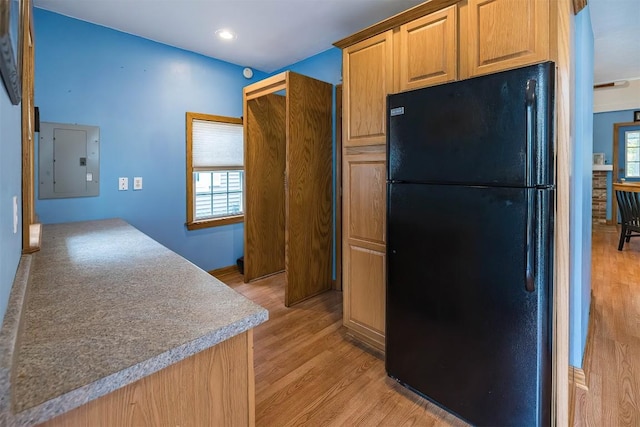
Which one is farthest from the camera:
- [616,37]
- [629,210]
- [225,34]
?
[629,210]

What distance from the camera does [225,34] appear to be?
2.89 m

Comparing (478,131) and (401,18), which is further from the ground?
(401,18)

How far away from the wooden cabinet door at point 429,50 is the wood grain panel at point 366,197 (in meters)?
0.51

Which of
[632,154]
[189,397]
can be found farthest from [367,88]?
[632,154]

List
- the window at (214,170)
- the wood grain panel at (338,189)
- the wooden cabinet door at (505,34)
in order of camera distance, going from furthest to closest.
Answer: the window at (214,170) < the wood grain panel at (338,189) < the wooden cabinet door at (505,34)

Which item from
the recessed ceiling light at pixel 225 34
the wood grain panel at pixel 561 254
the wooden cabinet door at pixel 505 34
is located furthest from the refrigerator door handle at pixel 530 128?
the recessed ceiling light at pixel 225 34

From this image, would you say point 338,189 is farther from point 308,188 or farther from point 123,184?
point 123,184

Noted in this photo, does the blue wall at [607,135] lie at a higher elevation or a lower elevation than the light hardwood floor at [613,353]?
higher

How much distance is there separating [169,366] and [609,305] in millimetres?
3635

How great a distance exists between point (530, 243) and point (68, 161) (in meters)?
3.28

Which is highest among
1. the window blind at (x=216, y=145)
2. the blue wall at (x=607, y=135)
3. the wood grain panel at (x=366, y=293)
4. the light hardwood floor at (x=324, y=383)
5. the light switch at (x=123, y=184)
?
the blue wall at (x=607, y=135)

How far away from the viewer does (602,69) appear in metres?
4.42

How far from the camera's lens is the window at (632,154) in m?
6.32

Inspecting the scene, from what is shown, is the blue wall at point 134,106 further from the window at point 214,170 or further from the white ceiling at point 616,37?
the white ceiling at point 616,37
